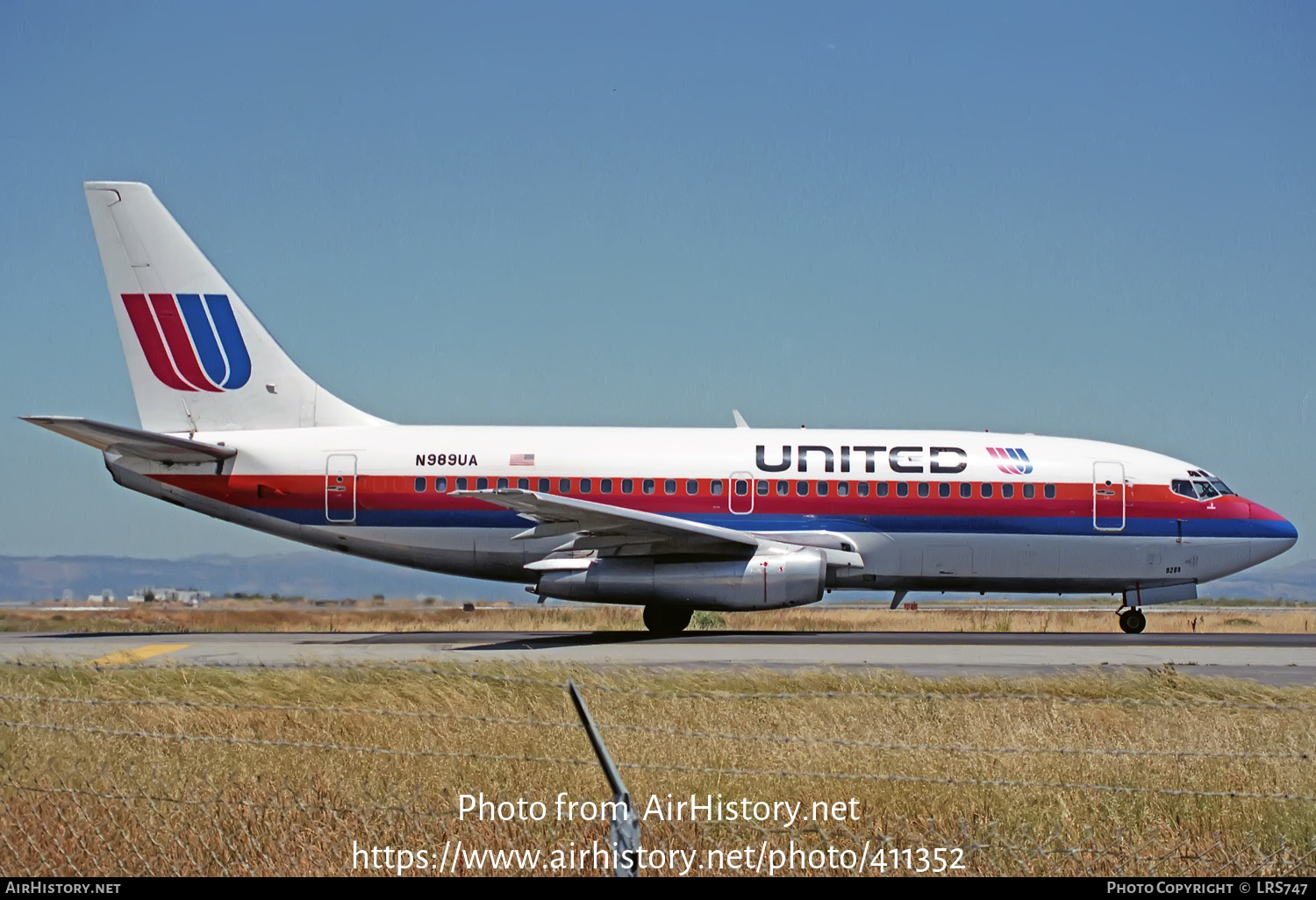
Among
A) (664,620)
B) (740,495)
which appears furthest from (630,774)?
(664,620)

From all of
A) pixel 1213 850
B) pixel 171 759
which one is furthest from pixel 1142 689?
pixel 171 759

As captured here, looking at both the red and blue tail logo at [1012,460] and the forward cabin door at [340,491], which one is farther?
the red and blue tail logo at [1012,460]

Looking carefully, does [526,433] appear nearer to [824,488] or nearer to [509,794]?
[824,488]

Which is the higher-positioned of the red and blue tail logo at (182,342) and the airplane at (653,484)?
the red and blue tail logo at (182,342)

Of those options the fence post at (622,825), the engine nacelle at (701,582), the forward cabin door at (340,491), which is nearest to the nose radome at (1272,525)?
the engine nacelle at (701,582)

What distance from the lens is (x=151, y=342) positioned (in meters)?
25.7

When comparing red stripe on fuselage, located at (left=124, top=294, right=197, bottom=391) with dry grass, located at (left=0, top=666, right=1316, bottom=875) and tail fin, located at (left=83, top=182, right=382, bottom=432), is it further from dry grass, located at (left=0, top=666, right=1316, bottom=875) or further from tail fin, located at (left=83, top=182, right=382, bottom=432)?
dry grass, located at (left=0, top=666, right=1316, bottom=875)

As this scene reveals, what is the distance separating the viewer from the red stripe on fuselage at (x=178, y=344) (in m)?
25.7

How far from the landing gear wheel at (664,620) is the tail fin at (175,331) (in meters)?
7.43

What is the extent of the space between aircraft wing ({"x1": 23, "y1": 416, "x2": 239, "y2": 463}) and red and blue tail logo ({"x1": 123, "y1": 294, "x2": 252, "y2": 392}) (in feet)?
4.67

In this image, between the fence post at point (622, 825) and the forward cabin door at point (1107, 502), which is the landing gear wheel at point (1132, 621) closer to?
the forward cabin door at point (1107, 502)

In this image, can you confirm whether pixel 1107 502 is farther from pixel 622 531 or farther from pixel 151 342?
pixel 151 342

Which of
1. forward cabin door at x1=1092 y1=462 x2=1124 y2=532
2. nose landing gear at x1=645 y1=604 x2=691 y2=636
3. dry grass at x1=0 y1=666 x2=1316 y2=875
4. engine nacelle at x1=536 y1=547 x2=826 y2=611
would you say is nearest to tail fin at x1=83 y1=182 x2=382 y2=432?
engine nacelle at x1=536 y1=547 x2=826 y2=611

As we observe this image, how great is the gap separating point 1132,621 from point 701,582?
28.3 feet
